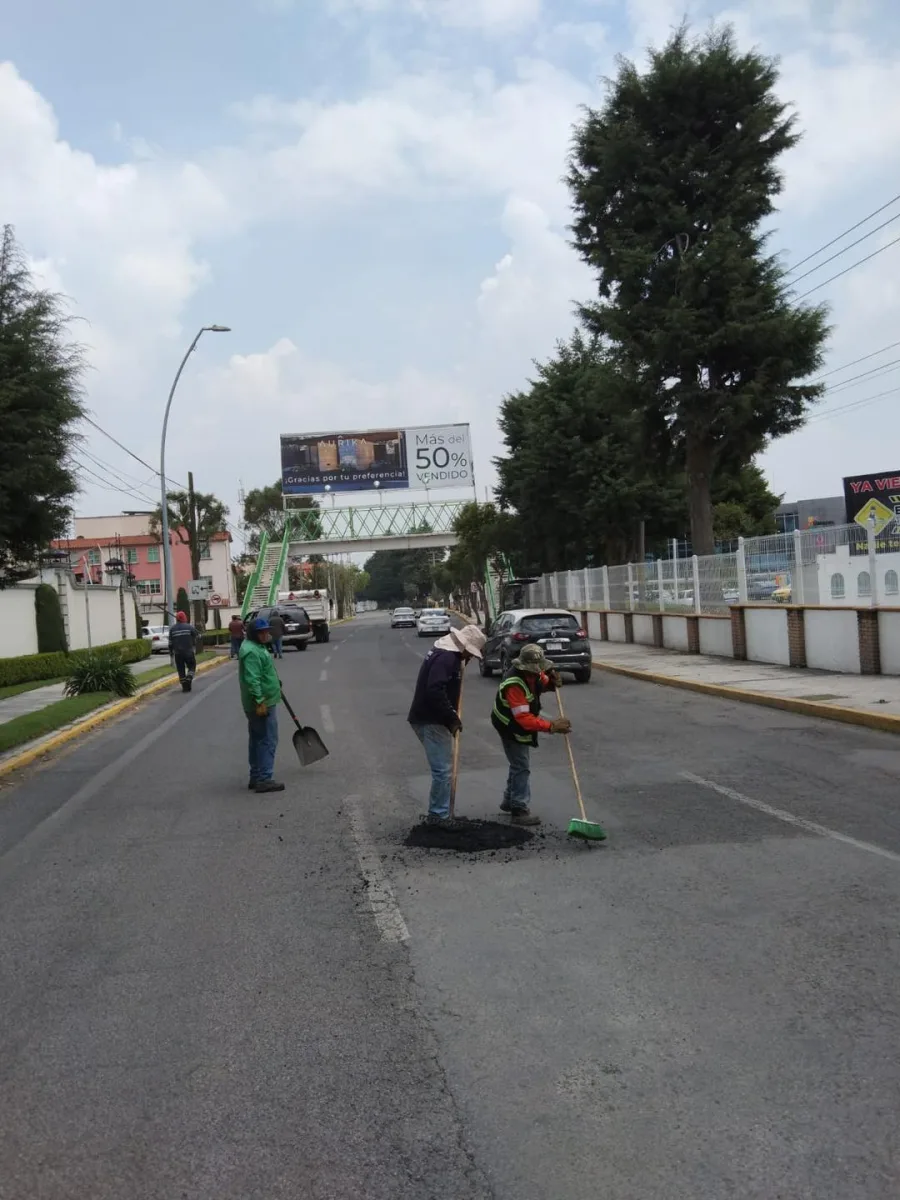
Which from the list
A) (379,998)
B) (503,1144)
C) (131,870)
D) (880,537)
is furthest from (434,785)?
(880,537)

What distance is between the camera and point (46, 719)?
58.4ft

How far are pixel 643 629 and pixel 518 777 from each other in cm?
2421

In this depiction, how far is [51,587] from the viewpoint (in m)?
37.3

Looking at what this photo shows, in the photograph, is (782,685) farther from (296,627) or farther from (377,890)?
(296,627)

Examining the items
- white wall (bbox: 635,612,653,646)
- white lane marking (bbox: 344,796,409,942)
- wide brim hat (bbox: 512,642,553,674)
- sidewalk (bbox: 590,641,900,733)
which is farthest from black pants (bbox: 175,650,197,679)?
wide brim hat (bbox: 512,642,553,674)

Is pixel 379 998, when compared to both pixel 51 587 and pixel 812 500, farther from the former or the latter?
pixel 812 500

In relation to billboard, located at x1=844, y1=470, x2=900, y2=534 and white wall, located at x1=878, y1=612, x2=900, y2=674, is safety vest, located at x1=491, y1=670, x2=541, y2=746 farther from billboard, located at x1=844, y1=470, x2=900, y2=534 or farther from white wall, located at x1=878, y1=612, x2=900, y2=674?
billboard, located at x1=844, y1=470, x2=900, y2=534

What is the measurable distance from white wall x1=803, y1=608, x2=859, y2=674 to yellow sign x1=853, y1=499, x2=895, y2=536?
1.53 m

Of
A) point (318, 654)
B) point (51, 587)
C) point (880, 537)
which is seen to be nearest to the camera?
point (880, 537)

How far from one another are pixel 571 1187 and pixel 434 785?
529cm

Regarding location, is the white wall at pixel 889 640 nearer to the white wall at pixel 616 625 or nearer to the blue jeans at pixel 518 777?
the blue jeans at pixel 518 777

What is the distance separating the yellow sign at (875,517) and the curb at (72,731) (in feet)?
41.9

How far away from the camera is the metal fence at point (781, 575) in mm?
17562

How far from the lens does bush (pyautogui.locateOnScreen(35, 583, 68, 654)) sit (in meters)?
36.3
